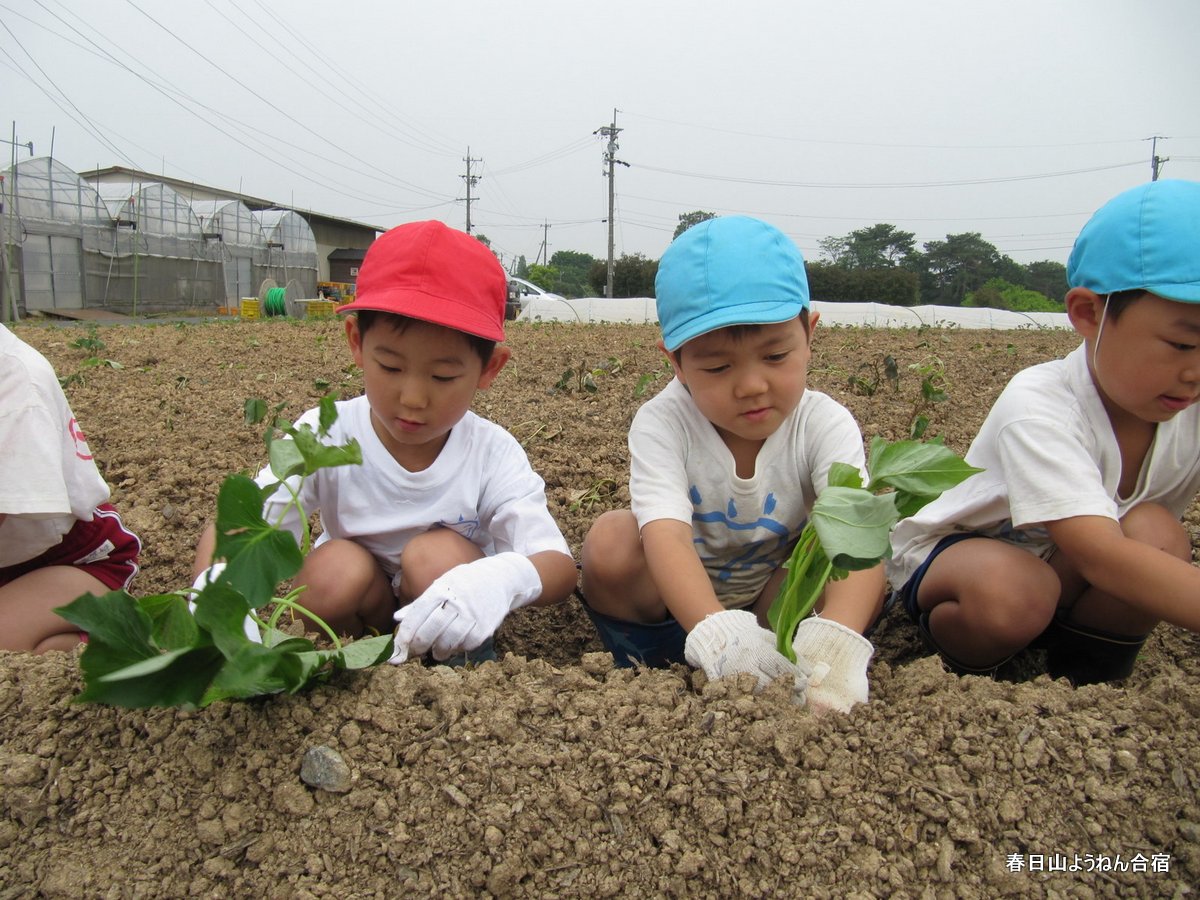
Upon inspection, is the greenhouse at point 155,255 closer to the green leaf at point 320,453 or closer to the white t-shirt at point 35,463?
the white t-shirt at point 35,463

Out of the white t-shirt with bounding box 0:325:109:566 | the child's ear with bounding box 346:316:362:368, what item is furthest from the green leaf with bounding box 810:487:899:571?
the white t-shirt with bounding box 0:325:109:566

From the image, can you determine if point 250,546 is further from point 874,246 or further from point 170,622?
point 874,246

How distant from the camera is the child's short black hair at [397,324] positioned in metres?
1.37

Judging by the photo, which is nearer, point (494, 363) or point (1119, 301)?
point (1119, 301)

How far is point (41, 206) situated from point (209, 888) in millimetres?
17481

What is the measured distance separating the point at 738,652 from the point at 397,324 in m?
0.76

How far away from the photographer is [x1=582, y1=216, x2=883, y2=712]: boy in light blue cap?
1.17 metres

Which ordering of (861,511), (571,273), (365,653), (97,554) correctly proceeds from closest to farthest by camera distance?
(861,511), (365,653), (97,554), (571,273)

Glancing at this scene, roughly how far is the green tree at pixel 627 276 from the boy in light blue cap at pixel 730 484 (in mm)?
30379

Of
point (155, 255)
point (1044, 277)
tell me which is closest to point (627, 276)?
point (155, 255)

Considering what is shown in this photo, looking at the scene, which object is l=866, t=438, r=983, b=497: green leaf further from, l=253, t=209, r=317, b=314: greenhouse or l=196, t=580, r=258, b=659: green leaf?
l=253, t=209, r=317, b=314: greenhouse

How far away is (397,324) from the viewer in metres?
1.37

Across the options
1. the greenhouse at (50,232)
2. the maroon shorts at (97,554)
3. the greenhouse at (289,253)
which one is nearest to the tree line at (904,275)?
the greenhouse at (289,253)

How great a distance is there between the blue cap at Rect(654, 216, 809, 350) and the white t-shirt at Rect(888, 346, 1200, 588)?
0.41 m
